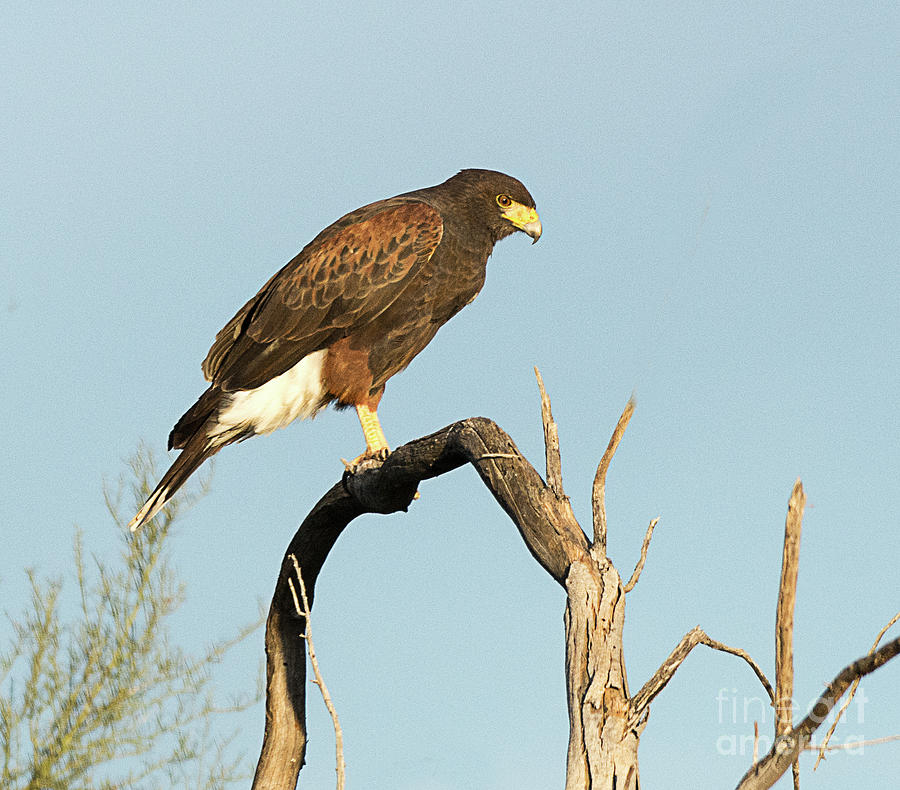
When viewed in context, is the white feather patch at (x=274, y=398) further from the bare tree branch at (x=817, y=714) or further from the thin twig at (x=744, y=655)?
the bare tree branch at (x=817, y=714)

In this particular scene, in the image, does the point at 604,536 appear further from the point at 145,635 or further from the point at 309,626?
the point at 145,635

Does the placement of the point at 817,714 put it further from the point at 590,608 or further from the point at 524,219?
the point at 524,219

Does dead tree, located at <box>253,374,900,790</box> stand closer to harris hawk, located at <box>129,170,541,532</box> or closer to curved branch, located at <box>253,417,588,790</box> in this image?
curved branch, located at <box>253,417,588,790</box>

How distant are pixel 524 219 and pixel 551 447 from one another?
2.99 metres

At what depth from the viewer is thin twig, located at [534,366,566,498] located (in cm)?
340

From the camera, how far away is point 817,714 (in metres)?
2.42

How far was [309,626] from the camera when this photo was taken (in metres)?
3.42

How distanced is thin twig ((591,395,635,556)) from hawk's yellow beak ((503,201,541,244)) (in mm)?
3005

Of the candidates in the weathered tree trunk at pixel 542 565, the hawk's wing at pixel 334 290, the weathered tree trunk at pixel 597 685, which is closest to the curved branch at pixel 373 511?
the weathered tree trunk at pixel 542 565

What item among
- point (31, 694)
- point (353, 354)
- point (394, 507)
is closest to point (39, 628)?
point (31, 694)

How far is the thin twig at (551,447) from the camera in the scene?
3402 mm

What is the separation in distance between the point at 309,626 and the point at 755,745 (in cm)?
153

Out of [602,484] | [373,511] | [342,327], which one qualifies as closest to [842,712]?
[602,484]

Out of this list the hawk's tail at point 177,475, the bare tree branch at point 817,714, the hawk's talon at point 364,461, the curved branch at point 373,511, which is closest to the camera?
the bare tree branch at point 817,714
